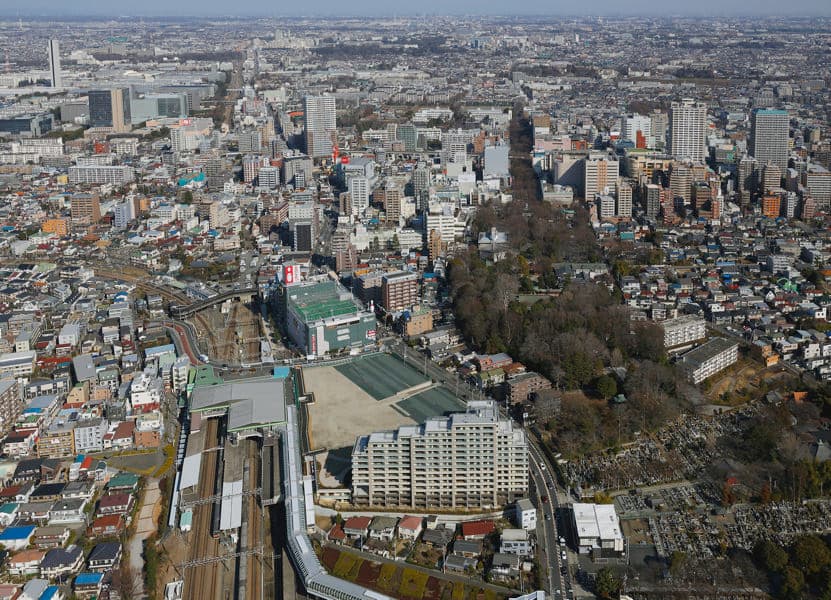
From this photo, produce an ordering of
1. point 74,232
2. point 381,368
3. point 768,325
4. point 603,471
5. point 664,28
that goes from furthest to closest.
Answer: point 664,28 → point 74,232 → point 768,325 → point 381,368 → point 603,471

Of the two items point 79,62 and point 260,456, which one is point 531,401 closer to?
point 260,456

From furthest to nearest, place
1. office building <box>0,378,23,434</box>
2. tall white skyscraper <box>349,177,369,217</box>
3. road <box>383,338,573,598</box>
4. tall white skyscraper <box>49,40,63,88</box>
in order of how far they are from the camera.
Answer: tall white skyscraper <box>49,40,63,88</box> < tall white skyscraper <box>349,177,369,217</box> < office building <box>0,378,23,434</box> < road <box>383,338,573,598</box>

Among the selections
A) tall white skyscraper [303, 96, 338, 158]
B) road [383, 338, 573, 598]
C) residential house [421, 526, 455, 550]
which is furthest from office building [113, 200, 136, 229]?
residential house [421, 526, 455, 550]

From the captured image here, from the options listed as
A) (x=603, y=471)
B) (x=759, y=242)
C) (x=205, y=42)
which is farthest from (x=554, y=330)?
(x=205, y=42)

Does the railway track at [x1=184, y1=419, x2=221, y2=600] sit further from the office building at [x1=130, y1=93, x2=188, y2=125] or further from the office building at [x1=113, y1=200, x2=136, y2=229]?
the office building at [x1=130, y1=93, x2=188, y2=125]

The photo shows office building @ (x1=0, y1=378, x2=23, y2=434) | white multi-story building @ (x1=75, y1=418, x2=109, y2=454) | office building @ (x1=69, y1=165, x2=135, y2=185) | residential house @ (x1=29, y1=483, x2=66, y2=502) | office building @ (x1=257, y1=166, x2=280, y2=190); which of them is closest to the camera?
residential house @ (x1=29, y1=483, x2=66, y2=502)

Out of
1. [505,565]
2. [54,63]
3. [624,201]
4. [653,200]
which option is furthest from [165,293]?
[54,63]
